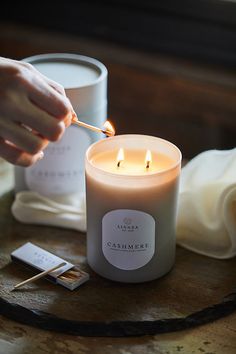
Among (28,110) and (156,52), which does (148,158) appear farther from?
(156,52)

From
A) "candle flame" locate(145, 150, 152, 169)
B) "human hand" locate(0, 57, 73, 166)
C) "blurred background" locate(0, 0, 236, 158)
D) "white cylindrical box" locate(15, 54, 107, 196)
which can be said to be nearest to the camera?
"human hand" locate(0, 57, 73, 166)

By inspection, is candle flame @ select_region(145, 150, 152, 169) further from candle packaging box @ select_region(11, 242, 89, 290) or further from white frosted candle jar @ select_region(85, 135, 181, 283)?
candle packaging box @ select_region(11, 242, 89, 290)

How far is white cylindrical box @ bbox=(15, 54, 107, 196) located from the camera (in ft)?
2.75

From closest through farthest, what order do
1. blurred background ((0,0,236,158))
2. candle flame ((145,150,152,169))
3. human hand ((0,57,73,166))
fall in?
human hand ((0,57,73,166)), candle flame ((145,150,152,169)), blurred background ((0,0,236,158))

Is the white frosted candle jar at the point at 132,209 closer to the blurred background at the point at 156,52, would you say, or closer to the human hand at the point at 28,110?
the human hand at the point at 28,110

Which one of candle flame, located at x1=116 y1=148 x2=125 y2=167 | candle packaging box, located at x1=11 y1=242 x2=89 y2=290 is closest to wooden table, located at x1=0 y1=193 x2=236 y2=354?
candle packaging box, located at x1=11 y1=242 x2=89 y2=290

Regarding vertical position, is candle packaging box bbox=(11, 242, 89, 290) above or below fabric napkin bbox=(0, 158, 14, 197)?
above

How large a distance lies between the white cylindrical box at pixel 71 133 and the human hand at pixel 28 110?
0.18 m

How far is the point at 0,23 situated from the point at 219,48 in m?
0.45

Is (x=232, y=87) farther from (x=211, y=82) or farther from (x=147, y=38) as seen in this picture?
(x=147, y=38)

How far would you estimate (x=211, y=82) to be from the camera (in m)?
1.18

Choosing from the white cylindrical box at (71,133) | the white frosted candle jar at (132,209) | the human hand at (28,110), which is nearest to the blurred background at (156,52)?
the white cylindrical box at (71,133)

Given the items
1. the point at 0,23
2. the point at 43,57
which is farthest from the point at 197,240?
the point at 0,23

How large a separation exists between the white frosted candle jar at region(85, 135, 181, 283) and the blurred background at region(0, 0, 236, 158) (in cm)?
45
